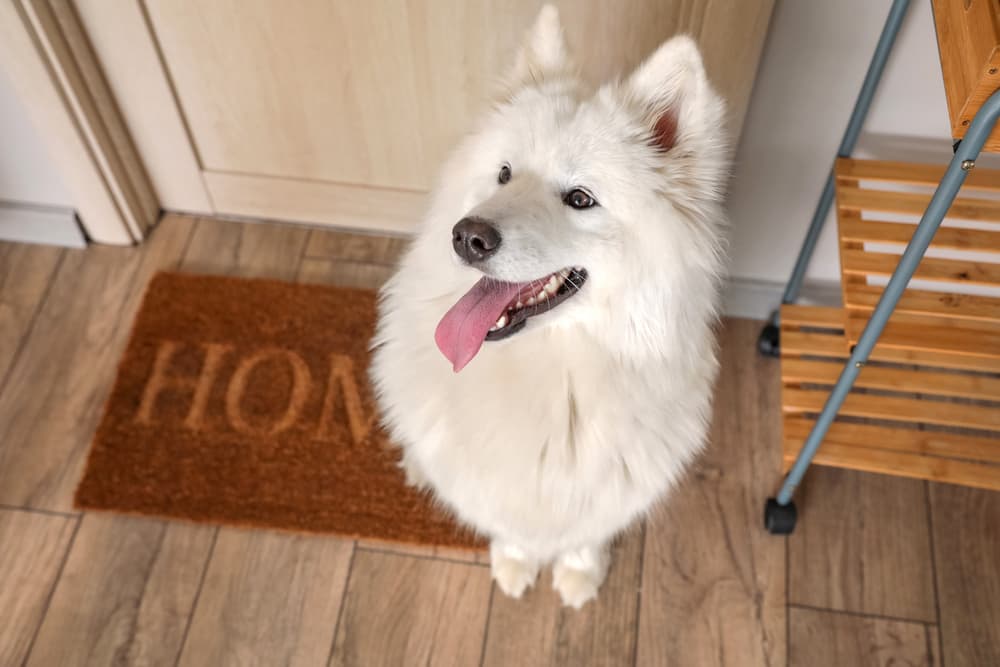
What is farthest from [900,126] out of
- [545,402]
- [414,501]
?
[414,501]

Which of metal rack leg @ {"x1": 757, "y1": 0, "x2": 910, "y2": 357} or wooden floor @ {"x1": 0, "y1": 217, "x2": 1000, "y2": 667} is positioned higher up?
metal rack leg @ {"x1": 757, "y1": 0, "x2": 910, "y2": 357}

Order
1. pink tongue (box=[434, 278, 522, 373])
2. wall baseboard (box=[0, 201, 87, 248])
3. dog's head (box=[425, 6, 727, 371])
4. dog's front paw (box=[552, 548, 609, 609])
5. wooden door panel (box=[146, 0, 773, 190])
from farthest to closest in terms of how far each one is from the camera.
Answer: wall baseboard (box=[0, 201, 87, 248]) < dog's front paw (box=[552, 548, 609, 609]) < wooden door panel (box=[146, 0, 773, 190]) < pink tongue (box=[434, 278, 522, 373]) < dog's head (box=[425, 6, 727, 371])

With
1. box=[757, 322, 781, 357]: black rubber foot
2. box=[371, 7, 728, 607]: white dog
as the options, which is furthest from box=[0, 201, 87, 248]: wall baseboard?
box=[757, 322, 781, 357]: black rubber foot

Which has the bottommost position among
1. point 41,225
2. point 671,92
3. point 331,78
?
point 41,225

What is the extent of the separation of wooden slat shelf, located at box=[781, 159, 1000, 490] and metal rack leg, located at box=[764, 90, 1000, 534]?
5 centimetres

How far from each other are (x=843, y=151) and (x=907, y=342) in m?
0.37

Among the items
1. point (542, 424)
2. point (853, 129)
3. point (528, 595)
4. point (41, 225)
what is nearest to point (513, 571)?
point (528, 595)

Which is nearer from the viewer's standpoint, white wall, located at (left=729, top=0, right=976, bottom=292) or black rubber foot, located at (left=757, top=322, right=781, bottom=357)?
white wall, located at (left=729, top=0, right=976, bottom=292)

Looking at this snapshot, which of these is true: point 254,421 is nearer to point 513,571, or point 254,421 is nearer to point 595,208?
point 513,571

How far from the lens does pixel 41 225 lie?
6.76 ft

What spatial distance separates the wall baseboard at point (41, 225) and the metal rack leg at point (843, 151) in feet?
5.51

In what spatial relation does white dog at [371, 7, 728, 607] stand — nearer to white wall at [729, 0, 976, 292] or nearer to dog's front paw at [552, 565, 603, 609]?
dog's front paw at [552, 565, 603, 609]

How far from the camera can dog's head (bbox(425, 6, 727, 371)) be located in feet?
3.45

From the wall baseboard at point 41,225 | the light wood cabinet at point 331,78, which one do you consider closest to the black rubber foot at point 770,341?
the light wood cabinet at point 331,78
